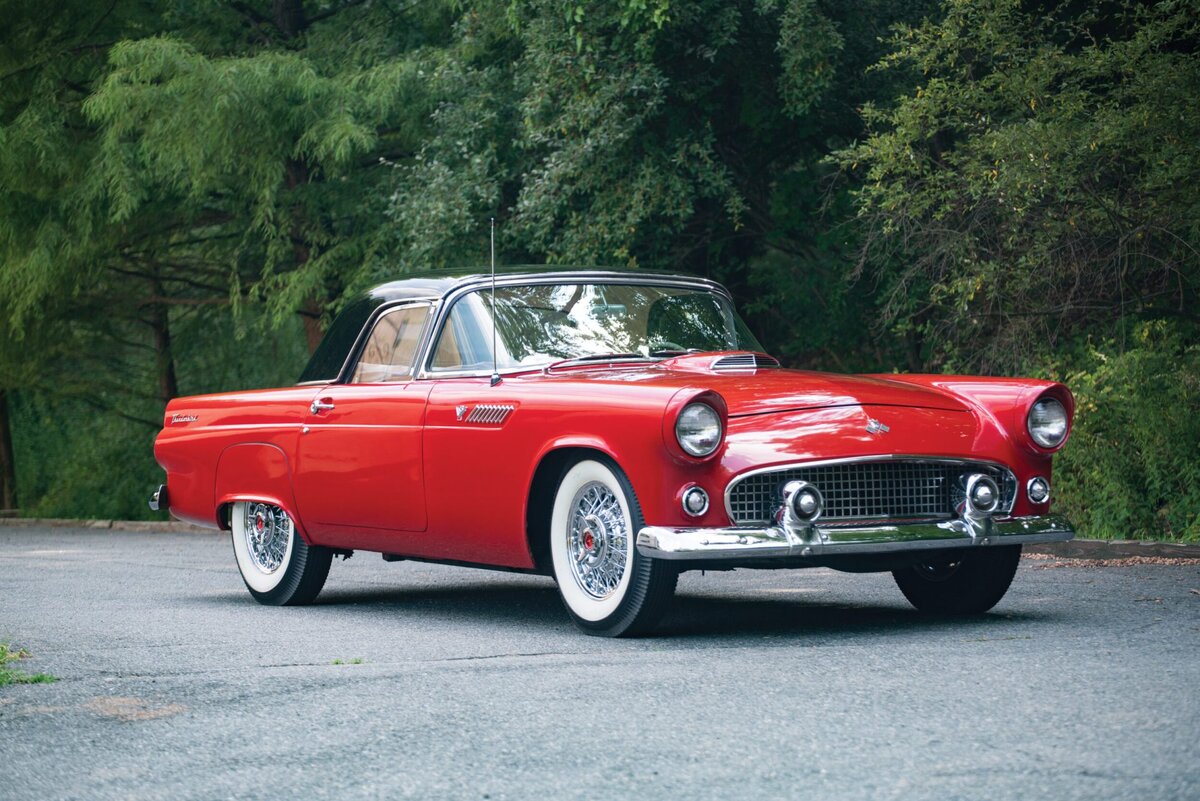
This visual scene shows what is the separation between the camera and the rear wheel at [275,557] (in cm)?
907

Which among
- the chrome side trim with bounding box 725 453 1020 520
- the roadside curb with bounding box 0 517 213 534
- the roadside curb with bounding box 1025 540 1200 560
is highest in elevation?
the chrome side trim with bounding box 725 453 1020 520

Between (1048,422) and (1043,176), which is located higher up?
(1043,176)

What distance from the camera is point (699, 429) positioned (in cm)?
648

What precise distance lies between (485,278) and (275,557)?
7.29 feet

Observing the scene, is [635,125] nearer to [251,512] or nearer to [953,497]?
[251,512]

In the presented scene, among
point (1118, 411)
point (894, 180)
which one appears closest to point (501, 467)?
point (1118, 411)

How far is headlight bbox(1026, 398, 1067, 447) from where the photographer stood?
720 cm

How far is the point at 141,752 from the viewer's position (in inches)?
191

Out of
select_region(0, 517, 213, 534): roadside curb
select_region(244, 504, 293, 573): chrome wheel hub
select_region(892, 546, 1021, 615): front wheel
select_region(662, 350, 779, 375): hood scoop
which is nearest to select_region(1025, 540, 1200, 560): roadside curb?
select_region(892, 546, 1021, 615): front wheel

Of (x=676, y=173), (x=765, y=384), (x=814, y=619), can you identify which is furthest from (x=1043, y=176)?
(x=765, y=384)

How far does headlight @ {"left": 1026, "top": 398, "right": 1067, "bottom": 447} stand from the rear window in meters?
3.63

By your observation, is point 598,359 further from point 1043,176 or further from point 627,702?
point 1043,176

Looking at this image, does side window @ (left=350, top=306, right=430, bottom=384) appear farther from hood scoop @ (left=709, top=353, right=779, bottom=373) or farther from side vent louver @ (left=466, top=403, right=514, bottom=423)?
hood scoop @ (left=709, top=353, right=779, bottom=373)

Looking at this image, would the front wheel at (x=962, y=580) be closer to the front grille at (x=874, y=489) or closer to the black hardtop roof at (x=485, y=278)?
the front grille at (x=874, y=489)
